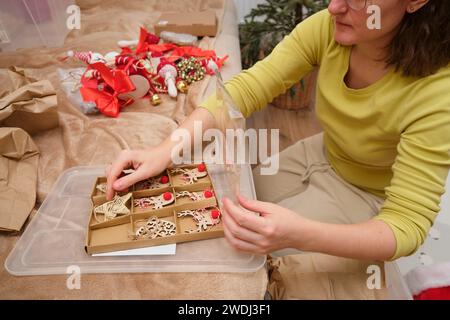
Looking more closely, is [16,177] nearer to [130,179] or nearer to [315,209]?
[130,179]

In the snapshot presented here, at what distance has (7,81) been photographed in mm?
915

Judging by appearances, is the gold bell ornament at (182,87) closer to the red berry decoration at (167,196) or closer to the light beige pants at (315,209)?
the light beige pants at (315,209)

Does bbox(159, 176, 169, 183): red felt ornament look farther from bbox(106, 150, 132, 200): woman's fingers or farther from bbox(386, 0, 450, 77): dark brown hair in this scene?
bbox(386, 0, 450, 77): dark brown hair

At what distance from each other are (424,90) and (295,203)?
0.37m

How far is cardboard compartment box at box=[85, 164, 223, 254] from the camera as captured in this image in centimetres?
62

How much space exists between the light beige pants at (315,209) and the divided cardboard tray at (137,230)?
8 centimetres

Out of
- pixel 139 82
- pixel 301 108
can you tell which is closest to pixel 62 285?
pixel 139 82

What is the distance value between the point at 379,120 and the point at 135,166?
1.63ft

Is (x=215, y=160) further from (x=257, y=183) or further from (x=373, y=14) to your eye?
(x=373, y=14)

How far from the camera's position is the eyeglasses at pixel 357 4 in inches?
23.9

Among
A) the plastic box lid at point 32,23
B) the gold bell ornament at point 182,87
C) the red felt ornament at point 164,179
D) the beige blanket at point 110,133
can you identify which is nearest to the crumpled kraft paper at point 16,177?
the beige blanket at point 110,133

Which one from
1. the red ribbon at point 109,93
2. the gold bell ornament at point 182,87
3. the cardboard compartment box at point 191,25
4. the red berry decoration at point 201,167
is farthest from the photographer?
the cardboard compartment box at point 191,25

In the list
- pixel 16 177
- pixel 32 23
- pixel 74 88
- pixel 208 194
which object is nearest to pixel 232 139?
pixel 208 194

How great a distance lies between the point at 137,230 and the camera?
0.64 metres
